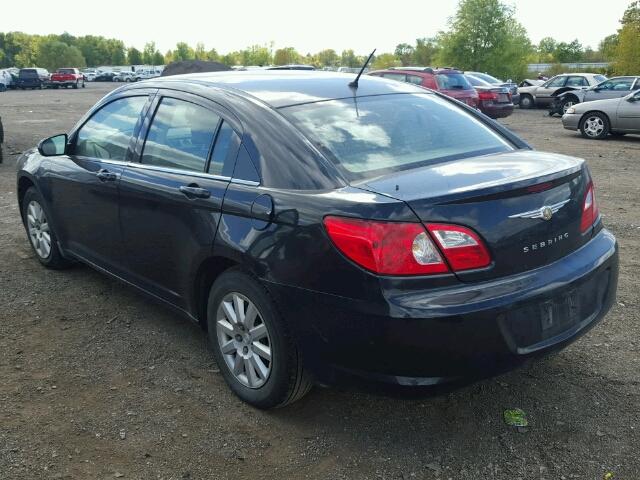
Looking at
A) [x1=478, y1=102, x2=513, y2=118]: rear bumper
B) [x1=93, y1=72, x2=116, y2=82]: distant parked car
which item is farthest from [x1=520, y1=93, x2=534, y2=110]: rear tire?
[x1=93, y1=72, x2=116, y2=82]: distant parked car

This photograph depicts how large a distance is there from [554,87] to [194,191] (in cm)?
2611

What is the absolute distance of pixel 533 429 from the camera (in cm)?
297

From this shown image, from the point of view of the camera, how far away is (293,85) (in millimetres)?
3613

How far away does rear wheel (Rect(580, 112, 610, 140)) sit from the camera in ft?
48.8

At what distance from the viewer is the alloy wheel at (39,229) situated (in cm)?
516

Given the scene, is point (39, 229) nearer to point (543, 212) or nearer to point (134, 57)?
point (543, 212)

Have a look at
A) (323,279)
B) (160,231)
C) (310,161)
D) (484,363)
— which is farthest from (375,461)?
(160,231)

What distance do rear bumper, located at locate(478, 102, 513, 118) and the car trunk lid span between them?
17.2 m

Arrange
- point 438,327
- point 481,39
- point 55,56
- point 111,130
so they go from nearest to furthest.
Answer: point 438,327 < point 111,130 < point 481,39 < point 55,56

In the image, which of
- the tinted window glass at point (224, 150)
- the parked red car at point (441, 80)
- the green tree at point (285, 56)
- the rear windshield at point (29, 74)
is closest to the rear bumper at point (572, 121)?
the parked red car at point (441, 80)

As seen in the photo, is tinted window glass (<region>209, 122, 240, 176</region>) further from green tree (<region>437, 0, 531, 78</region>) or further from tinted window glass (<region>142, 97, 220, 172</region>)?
green tree (<region>437, 0, 531, 78</region>)

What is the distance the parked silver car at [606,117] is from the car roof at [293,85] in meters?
12.4

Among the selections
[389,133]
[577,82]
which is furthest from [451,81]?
[389,133]

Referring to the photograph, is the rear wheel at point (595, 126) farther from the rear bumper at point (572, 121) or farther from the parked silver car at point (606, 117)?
the rear bumper at point (572, 121)
